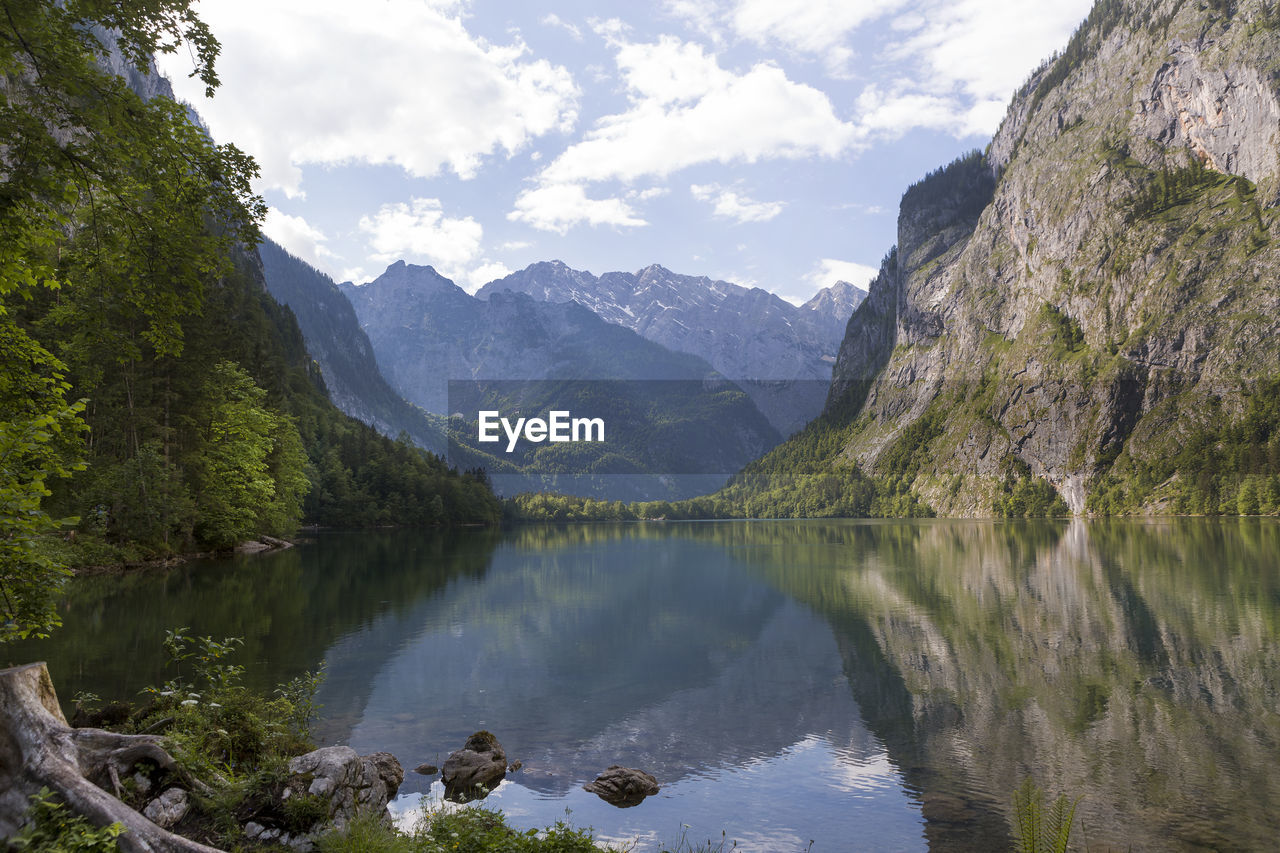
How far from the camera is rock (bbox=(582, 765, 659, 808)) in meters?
17.0

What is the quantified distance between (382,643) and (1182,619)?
38.2 metres

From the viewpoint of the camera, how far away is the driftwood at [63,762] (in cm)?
907

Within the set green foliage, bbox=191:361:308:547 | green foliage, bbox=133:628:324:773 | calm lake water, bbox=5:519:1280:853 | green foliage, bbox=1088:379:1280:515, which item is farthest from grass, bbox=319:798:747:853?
green foliage, bbox=1088:379:1280:515

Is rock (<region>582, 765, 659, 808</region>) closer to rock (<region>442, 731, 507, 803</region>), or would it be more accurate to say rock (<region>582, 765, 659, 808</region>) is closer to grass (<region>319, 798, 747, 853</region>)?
rock (<region>442, 731, 507, 803</region>)

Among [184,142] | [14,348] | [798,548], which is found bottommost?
[798,548]

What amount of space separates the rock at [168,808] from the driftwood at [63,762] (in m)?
0.35

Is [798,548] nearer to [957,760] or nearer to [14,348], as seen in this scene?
[957,760]

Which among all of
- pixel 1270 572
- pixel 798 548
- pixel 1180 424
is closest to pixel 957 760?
pixel 1270 572

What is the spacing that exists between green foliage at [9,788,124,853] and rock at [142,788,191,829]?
4.24 ft

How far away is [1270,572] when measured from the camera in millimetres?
53188

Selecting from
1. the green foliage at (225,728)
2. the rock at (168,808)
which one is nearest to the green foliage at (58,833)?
the rock at (168,808)

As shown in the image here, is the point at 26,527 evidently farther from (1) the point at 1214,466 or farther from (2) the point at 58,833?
(1) the point at 1214,466

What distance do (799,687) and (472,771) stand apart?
14226 mm

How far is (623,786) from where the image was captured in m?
17.3
